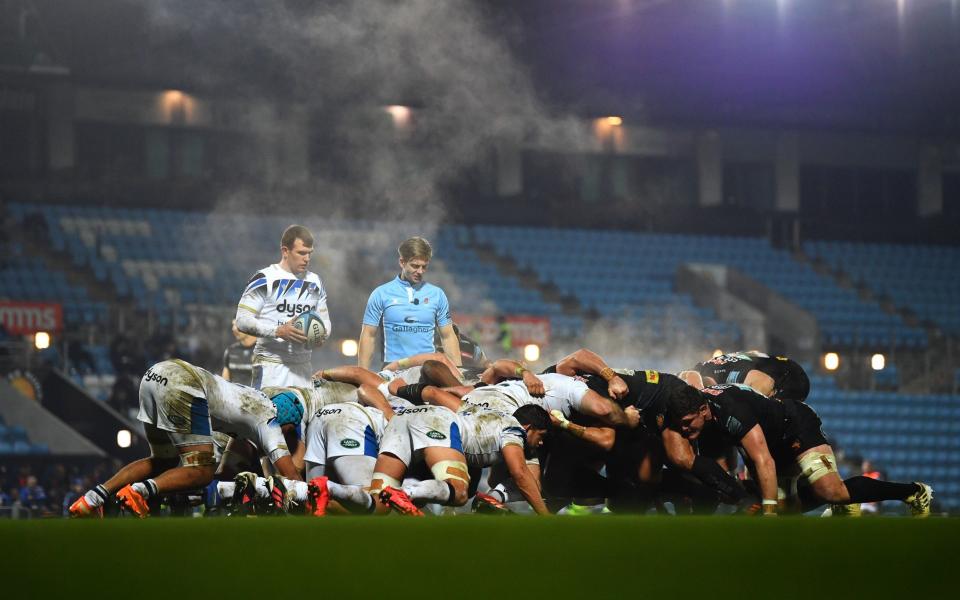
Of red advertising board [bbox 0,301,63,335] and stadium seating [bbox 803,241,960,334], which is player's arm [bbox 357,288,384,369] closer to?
red advertising board [bbox 0,301,63,335]

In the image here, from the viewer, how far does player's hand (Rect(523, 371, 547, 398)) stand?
8.59 m

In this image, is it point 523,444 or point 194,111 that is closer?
point 523,444

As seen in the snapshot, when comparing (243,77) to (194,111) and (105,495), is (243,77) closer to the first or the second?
(194,111)

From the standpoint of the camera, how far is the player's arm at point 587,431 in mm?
8516

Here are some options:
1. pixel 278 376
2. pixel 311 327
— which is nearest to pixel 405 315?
pixel 311 327

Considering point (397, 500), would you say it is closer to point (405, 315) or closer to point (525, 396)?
point (525, 396)

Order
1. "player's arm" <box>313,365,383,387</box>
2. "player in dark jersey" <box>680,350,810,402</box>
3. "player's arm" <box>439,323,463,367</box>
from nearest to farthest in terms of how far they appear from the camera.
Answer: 1. "player's arm" <box>313,365,383,387</box>
2. "player in dark jersey" <box>680,350,810,402</box>
3. "player's arm" <box>439,323,463,367</box>

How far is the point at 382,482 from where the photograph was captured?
803 centimetres

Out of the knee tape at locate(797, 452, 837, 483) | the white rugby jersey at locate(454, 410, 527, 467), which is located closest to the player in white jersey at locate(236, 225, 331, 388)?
the white rugby jersey at locate(454, 410, 527, 467)

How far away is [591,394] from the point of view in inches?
337

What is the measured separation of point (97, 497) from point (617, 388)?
3209 millimetres

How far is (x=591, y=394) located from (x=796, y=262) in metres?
19.2

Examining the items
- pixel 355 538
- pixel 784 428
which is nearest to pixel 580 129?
pixel 784 428

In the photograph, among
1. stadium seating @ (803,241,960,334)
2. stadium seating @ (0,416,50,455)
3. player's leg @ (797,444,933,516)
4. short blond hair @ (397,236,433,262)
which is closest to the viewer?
player's leg @ (797,444,933,516)
